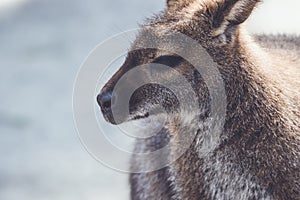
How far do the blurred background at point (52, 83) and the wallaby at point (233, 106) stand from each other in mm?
1423

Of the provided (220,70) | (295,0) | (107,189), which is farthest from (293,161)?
(295,0)

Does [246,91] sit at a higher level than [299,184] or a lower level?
higher

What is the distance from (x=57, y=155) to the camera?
294 inches

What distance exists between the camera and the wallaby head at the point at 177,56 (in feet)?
14.8

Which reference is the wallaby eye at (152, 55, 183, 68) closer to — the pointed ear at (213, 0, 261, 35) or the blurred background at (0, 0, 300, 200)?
the pointed ear at (213, 0, 261, 35)

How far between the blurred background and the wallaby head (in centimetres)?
141

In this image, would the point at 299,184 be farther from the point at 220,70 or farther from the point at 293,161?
the point at 220,70

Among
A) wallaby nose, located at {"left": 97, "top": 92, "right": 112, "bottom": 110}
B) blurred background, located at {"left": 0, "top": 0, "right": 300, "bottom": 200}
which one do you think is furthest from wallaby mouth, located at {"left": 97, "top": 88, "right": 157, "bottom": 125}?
blurred background, located at {"left": 0, "top": 0, "right": 300, "bottom": 200}

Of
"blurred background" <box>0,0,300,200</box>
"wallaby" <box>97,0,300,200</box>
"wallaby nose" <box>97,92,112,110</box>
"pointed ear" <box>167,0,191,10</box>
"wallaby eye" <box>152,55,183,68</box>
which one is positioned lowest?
"wallaby" <box>97,0,300,200</box>

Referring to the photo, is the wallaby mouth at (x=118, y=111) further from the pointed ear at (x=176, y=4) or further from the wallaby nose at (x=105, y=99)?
the pointed ear at (x=176, y=4)

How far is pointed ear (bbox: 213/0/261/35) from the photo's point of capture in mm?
4441

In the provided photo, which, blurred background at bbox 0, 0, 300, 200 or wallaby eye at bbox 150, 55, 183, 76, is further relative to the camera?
blurred background at bbox 0, 0, 300, 200

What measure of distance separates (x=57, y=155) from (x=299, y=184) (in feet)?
10.5

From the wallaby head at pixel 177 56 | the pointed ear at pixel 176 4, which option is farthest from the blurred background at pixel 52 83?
the wallaby head at pixel 177 56
